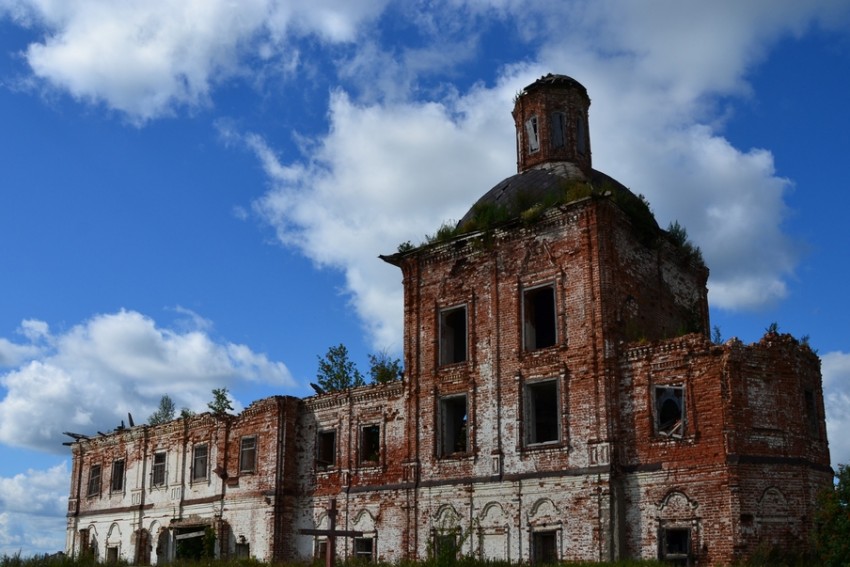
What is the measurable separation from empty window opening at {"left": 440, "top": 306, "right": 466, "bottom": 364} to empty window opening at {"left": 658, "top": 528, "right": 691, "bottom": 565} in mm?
6755

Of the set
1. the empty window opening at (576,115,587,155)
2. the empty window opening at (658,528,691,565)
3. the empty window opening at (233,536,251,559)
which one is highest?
the empty window opening at (576,115,587,155)

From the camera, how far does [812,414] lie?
1797cm

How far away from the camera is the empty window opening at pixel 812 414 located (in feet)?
58.5

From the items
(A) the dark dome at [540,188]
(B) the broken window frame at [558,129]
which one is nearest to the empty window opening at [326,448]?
(A) the dark dome at [540,188]

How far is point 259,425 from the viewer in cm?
2548

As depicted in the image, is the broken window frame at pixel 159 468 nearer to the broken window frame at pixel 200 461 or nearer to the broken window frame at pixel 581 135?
the broken window frame at pixel 200 461

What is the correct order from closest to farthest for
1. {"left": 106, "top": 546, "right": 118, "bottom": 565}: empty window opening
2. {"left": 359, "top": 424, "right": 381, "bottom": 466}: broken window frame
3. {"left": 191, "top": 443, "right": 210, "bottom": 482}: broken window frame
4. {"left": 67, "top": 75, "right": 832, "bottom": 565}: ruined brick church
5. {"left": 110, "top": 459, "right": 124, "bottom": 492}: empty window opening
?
{"left": 67, "top": 75, "right": 832, "bottom": 565}: ruined brick church, {"left": 359, "top": 424, "right": 381, "bottom": 466}: broken window frame, {"left": 191, "top": 443, "right": 210, "bottom": 482}: broken window frame, {"left": 106, "top": 546, "right": 118, "bottom": 565}: empty window opening, {"left": 110, "top": 459, "right": 124, "bottom": 492}: empty window opening

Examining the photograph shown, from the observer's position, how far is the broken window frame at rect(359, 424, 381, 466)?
22.8 metres

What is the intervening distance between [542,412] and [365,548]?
5569 millimetres

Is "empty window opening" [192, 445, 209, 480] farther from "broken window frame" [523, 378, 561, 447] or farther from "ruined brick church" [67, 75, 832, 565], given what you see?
"broken window frame" [523, 378, 561, 447]

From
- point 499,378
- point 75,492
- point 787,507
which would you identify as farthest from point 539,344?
point 75,492

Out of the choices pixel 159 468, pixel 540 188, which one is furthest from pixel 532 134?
pixel 159 468

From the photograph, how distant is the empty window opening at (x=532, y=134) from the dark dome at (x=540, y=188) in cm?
86

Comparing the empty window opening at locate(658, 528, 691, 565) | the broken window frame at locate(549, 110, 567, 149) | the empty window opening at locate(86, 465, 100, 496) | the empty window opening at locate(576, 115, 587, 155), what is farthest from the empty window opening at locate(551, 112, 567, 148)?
the empty window opening at locate(86, 465, 100, 496)
